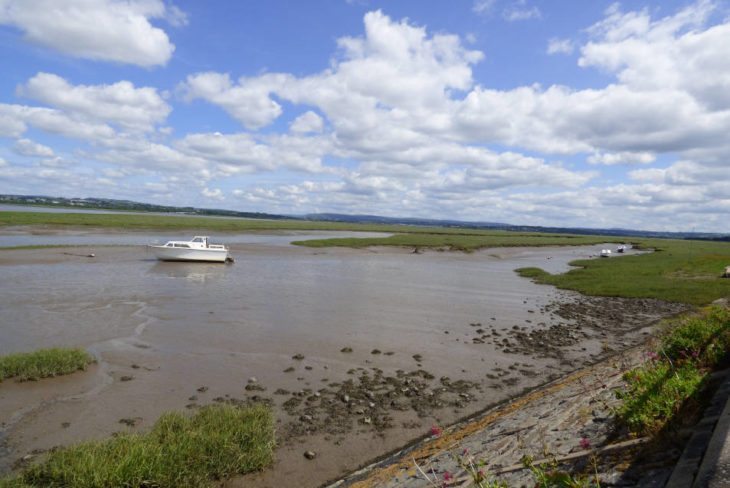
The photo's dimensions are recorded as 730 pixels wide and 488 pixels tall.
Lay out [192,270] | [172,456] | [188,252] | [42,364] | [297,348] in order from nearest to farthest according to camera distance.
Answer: [172,456] → [42,364] → [297,348] → [192,270] → [188,252]

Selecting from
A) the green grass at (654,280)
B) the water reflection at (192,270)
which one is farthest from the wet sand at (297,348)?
the green grass at (654,280)

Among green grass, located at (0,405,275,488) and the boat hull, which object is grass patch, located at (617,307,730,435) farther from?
the boat hull

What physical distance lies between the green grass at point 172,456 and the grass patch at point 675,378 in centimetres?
663

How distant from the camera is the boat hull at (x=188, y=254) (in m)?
44.3

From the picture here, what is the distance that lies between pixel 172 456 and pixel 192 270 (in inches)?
1394

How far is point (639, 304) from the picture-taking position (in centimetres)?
2998

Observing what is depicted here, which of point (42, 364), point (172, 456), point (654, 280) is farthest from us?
point (654, 280)

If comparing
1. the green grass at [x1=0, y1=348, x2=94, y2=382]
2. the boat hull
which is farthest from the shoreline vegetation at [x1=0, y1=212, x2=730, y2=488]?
the boat hull

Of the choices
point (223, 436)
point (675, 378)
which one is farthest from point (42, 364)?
point (675, 378)

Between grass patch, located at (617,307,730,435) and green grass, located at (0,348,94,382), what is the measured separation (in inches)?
571

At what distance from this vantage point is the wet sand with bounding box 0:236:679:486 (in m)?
10.6

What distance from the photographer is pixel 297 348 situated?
57.5 feet

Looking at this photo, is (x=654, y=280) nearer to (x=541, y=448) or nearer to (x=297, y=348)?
(x=297, y=348)

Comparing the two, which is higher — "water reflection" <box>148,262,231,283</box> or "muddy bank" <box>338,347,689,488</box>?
"muddy bank" <box>338,347,689,488</box>
